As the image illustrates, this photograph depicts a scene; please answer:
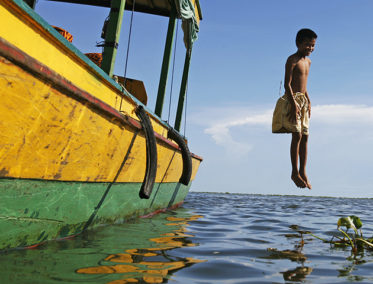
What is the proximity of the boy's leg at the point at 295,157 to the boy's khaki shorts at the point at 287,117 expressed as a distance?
0.07m

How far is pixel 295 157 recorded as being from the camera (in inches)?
114

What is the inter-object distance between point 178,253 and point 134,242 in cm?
47

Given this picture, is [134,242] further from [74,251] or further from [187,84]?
[187,84]

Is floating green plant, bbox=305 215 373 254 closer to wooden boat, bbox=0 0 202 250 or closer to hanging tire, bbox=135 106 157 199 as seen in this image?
hanging tire, bbox=135 106 157 199

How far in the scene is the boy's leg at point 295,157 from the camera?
290 centimetres

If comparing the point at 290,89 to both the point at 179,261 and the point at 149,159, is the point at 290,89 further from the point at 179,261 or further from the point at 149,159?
the point at 179,261

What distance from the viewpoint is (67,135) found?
2250mm

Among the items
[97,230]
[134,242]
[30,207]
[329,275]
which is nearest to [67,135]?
[30,207]

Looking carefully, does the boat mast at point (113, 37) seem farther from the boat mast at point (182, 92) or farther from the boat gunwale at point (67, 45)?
the boat mast at point (182, 92)

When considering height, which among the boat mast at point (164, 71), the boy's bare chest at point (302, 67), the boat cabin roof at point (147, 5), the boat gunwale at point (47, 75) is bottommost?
the boat gunwale at point (47, 75)

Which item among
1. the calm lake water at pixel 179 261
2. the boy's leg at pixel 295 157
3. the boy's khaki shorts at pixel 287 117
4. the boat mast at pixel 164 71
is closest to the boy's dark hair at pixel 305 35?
the boy's khaki shorts at pixel 287 117

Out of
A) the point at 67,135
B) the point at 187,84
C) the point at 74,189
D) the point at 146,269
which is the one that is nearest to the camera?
the point at 146,269

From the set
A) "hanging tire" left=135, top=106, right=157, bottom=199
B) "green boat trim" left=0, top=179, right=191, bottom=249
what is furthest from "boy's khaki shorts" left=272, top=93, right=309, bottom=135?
"green boat trim" left=0, top=179, right=191, bottom=249

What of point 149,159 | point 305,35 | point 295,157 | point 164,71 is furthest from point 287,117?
point 164,71
